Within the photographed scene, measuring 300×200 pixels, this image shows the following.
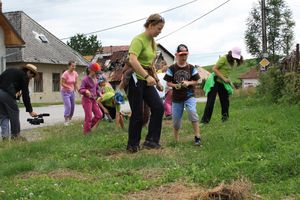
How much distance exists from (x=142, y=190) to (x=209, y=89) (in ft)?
18.9

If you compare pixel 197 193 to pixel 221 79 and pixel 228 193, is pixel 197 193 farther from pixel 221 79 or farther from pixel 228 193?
pixel 221 79

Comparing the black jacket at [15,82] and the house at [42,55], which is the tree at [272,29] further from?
the black jacket at [15,82]

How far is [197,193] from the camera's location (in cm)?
463

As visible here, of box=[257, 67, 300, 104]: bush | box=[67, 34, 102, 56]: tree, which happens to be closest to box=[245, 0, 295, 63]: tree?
box=[67, 34, 102, 56]: tree

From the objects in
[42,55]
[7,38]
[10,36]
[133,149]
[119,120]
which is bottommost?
[133,149]

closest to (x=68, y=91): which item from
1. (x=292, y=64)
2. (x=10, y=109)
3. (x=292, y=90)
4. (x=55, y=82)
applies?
(x=10, y=109)

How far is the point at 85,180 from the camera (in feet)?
18.2

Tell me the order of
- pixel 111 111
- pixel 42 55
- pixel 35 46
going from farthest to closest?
pixel 42 55 → pixel 35 46 → pixel 111 111

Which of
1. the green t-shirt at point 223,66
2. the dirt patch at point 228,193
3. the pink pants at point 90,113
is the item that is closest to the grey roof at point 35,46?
the pink pants at point 90,113

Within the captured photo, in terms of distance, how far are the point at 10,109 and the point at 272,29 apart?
207 feet

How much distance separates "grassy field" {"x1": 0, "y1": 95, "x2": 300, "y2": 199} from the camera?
5.02 meters

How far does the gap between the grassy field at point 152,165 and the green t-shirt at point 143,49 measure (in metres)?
1.29

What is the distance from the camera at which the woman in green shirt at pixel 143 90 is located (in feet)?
24.0

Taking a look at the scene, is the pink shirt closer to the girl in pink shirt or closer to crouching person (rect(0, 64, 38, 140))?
the girl in pink shirt
